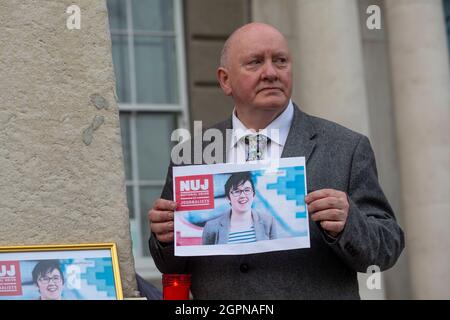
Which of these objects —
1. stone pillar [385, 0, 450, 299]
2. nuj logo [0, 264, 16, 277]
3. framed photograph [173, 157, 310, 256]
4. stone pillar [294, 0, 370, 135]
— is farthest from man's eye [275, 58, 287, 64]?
stone pillar [385, 0, 450, 299]

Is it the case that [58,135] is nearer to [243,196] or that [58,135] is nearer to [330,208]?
[243,196]

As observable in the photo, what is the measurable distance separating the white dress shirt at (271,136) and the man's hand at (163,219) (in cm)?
27

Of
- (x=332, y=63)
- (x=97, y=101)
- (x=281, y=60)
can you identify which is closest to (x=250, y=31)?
(x=281, y=60)

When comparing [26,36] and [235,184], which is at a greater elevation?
[26,36]

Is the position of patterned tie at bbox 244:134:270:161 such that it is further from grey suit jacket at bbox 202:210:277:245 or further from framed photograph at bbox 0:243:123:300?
framed photograph at bbox 0:243:123:300

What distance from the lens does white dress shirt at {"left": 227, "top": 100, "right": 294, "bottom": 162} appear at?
348 cm

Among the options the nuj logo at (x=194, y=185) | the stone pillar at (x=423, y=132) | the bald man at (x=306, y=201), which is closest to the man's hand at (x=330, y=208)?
the bald man at (x=306, y=201)

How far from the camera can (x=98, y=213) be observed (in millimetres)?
3451

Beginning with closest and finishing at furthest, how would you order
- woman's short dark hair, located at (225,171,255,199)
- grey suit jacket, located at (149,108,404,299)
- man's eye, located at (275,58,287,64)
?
woman's short dark hair, located at (225,171,255,199)
grey suit jacket, located at (149,108,404,299)
man's eye, located at (275,58,287,64)

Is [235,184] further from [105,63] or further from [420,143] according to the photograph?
[420,143]

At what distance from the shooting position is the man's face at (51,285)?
321 cm

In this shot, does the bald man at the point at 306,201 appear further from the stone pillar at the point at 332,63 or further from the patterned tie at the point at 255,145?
the stone pillar at the point at 332,63
